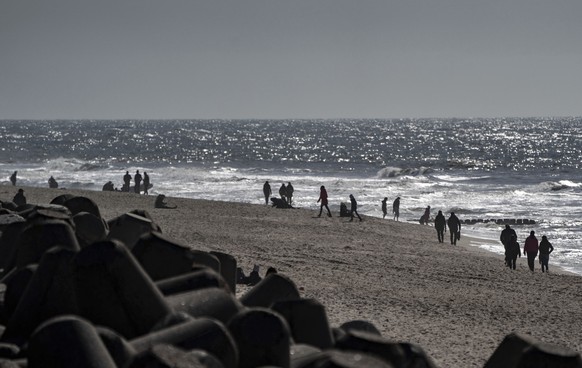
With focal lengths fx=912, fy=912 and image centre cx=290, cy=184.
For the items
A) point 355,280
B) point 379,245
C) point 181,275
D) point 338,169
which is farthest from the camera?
point 338,169

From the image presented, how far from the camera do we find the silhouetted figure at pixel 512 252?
67.0 feet

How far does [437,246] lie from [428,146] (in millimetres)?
88138

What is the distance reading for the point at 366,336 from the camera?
6.45 m

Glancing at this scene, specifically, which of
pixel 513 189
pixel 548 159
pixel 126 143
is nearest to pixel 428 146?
pixel 548 159

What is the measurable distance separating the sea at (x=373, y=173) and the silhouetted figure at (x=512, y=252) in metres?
2.28

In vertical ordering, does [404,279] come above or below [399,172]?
above

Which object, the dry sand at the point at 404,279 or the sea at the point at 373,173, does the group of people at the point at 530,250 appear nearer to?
the dry sand at the point at 404,279

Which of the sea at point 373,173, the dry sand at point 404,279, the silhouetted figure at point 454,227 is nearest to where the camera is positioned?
the dry sand at point 404,279

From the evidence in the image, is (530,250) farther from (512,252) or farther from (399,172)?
(399,172)

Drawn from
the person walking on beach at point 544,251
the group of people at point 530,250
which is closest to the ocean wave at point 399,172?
the group of people at point 530,250

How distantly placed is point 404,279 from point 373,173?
5296 centimetres

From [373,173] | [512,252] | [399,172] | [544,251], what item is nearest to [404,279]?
[512,252]

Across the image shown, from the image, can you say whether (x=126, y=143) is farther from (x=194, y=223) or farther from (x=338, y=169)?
(x=194, y=223)

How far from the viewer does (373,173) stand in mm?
69250
